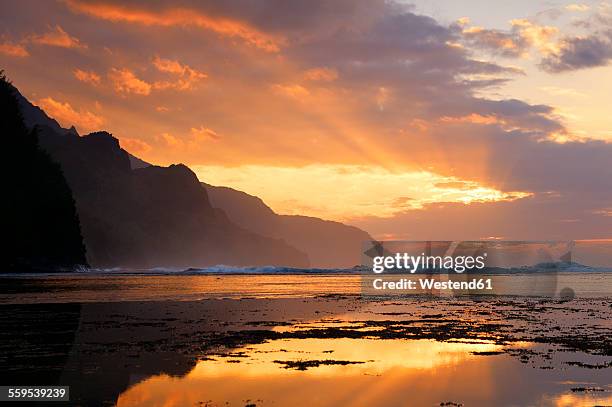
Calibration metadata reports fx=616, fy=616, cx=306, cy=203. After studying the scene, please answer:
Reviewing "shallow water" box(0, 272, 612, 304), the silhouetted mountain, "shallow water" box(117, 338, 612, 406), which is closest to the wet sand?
"shallow water" box(117, 338, 612, 406)

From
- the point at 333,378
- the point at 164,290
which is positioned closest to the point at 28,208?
the point at 164,290

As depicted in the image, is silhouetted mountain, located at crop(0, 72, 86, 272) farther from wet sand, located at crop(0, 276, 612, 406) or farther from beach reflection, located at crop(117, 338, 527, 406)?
beach reflection, located at crop(117, 338, 527, 406)

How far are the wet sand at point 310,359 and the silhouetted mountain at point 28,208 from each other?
438 feet

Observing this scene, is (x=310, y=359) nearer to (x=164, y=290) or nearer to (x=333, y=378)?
(x=333, y=378)

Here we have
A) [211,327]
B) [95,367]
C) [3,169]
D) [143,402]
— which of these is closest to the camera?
[143,402]

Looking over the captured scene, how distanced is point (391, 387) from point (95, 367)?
11831 mm

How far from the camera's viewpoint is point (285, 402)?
748 inches

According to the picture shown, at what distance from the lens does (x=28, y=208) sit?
178750 millimetres

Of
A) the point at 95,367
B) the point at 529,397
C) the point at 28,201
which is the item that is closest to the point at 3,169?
the point at 28,201

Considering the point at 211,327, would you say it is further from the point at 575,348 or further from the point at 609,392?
the point at 609,392

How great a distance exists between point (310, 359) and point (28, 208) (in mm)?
171807

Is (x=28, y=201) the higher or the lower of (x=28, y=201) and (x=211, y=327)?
the higher

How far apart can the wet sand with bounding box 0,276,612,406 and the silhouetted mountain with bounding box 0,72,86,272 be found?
134 metres

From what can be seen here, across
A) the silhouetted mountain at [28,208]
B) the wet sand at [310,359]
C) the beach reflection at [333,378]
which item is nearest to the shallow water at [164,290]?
the wet sand at [310,359]
